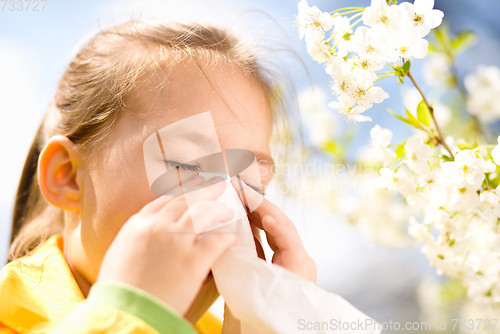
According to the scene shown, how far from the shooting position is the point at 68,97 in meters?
0.77

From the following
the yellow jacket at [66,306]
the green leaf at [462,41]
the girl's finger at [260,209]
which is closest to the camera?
the yellow jacket at [66,306]

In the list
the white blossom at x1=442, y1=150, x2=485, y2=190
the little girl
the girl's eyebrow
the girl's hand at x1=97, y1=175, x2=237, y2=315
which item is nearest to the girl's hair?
the little girl

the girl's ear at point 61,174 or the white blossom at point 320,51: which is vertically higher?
the white blossom at point 320,51

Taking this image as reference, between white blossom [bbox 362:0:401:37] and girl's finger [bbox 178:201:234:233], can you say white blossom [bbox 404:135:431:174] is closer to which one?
white blossom [bbox 362:0:401:37]

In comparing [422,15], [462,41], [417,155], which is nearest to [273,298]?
[417,155]

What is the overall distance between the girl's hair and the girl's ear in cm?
3

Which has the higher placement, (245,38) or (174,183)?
(245,38)

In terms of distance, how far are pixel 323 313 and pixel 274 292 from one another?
0.23 feet

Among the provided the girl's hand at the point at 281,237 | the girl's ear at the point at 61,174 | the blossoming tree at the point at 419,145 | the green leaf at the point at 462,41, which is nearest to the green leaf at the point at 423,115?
the blossoming tree at the point at 419,145

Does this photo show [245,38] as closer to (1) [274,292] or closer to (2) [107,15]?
(2) [107,15]

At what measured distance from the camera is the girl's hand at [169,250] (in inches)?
16.3

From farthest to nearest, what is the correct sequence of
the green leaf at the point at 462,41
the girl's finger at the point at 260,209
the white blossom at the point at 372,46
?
the green leaf at the point at 462,41 → the girl's finger at the point at 260,209 → the white blossom at the point at 372,46

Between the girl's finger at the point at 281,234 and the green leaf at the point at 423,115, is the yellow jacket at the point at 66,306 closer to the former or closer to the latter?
the girl's finger at the point at 281,234

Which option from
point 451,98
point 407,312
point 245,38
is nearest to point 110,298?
point 245,38
